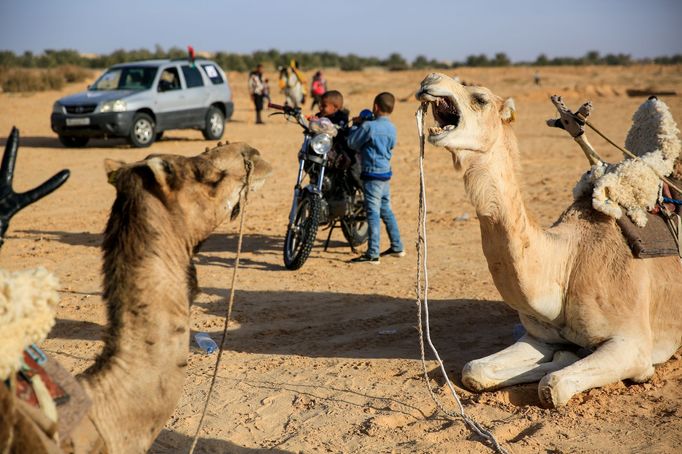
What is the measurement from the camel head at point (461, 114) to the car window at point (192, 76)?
17.4 m

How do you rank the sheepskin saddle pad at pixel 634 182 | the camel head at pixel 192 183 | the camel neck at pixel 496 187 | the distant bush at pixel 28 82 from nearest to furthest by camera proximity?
1. the camel head at pixel 192 183
2. the camel neck at pixel 496 187
3. the sheepskin saddle pad at pixel 634 182
4. the distant bush at pixel 28 82

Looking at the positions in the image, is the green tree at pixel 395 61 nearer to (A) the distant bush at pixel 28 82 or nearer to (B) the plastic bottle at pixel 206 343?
(A) the distant bush at pixel 28 82

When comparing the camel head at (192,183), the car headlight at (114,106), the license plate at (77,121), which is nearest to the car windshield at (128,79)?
the car headlight at (114,106)

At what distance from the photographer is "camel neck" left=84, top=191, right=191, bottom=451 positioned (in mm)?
3266

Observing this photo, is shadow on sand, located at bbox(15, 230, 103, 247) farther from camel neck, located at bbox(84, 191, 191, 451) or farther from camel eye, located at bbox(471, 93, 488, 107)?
camel neck, located at bbox(84, 191, 191, 451)

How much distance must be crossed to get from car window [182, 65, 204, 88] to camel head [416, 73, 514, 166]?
1739 cm

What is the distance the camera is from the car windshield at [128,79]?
20938 millimetres

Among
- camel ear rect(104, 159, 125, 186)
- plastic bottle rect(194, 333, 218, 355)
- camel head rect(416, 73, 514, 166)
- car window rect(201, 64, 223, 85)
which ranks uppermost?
camel head rect(416, 73, 514, 166)

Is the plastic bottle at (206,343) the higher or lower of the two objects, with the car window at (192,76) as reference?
lower

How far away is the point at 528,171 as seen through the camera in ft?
55.7

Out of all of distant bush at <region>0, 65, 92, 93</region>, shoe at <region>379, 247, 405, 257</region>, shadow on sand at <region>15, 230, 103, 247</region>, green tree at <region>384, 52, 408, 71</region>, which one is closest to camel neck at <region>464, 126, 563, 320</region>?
shoe at <region>379, 247, 405, 257</region>

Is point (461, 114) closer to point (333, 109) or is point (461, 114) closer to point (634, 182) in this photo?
point (634, 182)

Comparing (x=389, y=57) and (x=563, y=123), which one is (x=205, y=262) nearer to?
(x=563, y=123)

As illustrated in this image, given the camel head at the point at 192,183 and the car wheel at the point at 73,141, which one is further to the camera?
the car wheel at the point at 73,141
